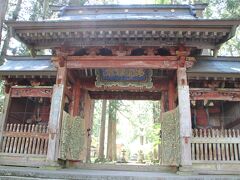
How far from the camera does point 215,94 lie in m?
8.12

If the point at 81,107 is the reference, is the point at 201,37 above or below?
above

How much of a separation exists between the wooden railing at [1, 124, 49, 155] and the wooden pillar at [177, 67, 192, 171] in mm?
4151

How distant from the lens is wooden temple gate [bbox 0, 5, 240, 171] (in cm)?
717

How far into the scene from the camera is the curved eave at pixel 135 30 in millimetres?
6992

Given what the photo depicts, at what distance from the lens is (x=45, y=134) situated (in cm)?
797

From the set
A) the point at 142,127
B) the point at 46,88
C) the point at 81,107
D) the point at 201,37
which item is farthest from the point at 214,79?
the point at 142,127

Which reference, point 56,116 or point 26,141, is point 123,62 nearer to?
point 56,116

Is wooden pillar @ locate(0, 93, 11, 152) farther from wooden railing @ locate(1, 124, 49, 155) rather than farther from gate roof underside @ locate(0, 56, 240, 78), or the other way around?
gate roof underside @ locate(0, 56, 240, 78)

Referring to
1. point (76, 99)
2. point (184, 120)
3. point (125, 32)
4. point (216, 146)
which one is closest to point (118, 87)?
point (76, 99)

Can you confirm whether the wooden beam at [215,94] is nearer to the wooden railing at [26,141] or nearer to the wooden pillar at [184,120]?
the wooden pillar at [184,120]

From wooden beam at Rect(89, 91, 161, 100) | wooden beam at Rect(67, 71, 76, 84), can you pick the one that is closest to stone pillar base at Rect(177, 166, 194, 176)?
wooden beam at Rect(89, 91, 161, 100)

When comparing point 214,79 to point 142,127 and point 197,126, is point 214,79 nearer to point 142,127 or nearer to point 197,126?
point 197,126

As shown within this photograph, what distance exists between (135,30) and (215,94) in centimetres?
336

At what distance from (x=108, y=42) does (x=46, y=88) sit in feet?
8.74
